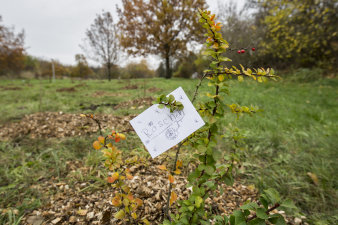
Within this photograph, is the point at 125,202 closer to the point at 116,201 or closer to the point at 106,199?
the point at 116,201

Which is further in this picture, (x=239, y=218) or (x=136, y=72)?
(x=136, y=72)

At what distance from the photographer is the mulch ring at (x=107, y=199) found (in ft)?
4.66

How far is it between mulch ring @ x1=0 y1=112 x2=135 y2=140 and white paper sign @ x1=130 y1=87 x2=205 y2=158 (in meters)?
2.03

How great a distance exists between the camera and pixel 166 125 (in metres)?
0.89

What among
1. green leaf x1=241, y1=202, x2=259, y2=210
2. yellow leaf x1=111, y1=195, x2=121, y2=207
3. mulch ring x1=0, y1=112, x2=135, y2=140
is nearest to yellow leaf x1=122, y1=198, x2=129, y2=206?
yellow leaf x1=111, y1=195, x2=121, y2=207

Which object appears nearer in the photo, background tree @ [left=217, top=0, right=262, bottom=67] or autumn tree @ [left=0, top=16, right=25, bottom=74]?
background tree @ [left=217, top=0, right=262, bottom=67]

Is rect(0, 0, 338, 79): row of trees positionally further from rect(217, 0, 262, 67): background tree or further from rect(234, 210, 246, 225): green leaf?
rect(234, 210, 246, 225): green leaf

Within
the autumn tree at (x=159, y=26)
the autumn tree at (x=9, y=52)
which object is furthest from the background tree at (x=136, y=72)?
the autumn tree at (x=9, y=52)

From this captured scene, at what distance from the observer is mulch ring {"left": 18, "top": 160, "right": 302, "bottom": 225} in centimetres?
142

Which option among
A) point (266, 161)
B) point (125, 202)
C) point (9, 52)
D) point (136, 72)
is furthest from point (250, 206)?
point (9, 52)

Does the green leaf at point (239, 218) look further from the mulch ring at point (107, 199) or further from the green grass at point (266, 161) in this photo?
the green grass at point (266, 161)

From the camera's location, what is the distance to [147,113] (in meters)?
0.91

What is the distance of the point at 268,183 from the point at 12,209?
104 inches

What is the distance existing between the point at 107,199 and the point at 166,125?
115 centimetres
